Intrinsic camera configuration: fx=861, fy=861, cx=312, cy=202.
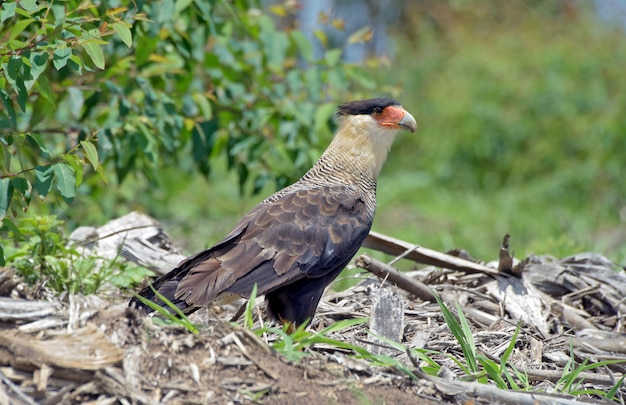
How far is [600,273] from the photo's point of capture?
209 inches

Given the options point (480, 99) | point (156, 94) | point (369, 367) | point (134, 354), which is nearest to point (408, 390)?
point (369, 367)

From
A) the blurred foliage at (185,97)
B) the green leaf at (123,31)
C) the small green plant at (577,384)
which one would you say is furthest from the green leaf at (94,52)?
the small green plant at (577,384)

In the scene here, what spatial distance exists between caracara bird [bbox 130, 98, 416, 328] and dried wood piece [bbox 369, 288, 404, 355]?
307mm

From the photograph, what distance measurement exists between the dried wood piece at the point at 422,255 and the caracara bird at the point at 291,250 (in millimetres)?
333

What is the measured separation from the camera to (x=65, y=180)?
3951 millimetres

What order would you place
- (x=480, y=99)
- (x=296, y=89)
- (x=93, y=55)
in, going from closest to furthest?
(x=93, y=55)
(x=296, y=89)
(x=480, y=99)

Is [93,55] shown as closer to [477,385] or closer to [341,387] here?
[341,387]

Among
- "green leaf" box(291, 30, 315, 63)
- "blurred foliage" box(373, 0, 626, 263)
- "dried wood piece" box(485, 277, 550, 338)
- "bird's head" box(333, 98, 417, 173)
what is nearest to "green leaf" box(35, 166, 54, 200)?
"bird's head" box(333, 98, 417, 173)

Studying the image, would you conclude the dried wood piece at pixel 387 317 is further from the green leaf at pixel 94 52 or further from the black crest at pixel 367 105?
the green leaf at pixel 94 52

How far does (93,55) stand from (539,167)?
836 cm

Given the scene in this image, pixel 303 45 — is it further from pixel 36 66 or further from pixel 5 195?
pixel 5 195

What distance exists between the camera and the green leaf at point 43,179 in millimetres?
3918

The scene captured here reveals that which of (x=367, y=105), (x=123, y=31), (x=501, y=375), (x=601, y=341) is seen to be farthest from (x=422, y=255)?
(x=123, y=31)

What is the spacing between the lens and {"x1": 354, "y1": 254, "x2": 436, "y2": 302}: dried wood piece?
15.3ft
